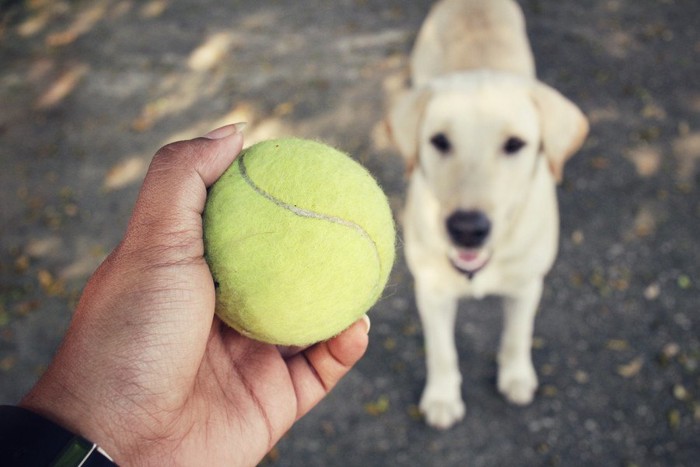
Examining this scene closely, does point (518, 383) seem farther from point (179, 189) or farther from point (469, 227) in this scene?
point (179, 189)

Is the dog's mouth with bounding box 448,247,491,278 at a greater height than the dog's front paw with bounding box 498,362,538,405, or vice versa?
the dog's mouth with bounding box 448,247,491,278

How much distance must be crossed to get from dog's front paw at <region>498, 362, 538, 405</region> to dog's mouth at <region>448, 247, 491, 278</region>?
0.93 m

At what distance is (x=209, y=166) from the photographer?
1693 millimetres

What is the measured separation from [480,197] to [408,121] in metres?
0.55

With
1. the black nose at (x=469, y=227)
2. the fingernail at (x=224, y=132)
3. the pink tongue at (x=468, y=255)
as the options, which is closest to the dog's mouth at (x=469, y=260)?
the pink tongue at (x=468, y=255)

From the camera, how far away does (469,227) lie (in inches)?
98.7

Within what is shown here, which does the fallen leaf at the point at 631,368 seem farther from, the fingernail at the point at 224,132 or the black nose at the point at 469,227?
the fingernail at the point at 224,132

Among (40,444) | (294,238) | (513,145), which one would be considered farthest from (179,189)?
(513,145)

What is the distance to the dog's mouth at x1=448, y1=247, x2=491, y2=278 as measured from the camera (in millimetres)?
2684

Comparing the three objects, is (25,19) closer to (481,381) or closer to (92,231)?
(92,231)

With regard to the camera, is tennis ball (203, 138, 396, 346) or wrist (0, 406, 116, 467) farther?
tennis ball (203, 138, 396, 346)

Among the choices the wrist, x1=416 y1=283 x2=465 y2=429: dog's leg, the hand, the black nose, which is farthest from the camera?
x1=416 y1=283 x2=465 y2=429: dog's leg

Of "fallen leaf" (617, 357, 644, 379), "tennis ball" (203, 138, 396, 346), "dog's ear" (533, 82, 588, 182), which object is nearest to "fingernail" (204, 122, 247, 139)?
"tennis ball" (203, 138, 396, 346)

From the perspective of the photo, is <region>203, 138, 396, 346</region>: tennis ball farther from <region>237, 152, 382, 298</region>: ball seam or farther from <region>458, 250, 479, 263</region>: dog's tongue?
<region>458, 250, 479, 263</region>: dog's tongue
